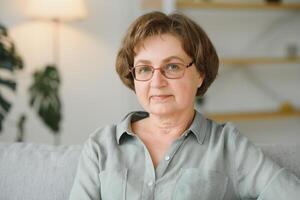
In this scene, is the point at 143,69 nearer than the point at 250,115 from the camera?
Yes

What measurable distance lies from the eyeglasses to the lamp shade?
6.08ft

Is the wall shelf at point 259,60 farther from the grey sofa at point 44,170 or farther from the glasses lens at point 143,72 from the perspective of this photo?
the glasses lens at point 143,72

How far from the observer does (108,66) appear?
361cm

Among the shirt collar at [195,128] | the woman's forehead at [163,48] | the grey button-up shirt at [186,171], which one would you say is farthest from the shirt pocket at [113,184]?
the woman's forehead at [163,48]

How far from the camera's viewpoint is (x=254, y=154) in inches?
52.0

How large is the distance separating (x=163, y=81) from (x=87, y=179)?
36cm

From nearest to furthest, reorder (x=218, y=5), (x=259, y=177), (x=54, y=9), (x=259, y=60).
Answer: (x=259, y=177) → (x=54, y=9) → (x=218, y=5) → (x=259, y=60)

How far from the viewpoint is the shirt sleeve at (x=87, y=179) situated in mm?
1364

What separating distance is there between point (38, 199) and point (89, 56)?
2.18 metres

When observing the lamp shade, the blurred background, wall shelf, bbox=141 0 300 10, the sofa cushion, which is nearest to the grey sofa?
the sofa cushion

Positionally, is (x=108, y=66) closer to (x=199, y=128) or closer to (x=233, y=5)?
(x=233, y=5)

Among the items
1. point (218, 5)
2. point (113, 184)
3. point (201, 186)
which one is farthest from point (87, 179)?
point (218, 5)

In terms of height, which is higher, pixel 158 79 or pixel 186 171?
pixel 158 79

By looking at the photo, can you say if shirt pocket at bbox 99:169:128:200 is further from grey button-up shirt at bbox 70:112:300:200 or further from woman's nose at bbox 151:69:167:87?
woman's nose at bbox 151:69:167:87
